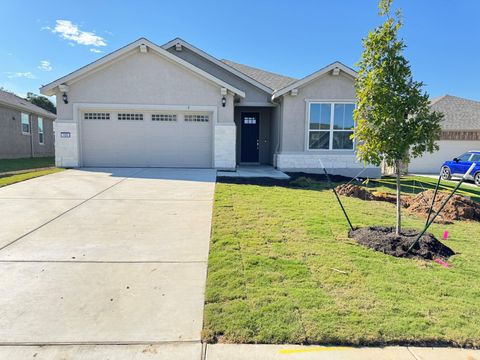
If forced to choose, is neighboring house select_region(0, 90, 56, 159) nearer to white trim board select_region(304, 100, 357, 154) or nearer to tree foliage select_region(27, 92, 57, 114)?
white trim board select_region(304, 100, 357, 154)

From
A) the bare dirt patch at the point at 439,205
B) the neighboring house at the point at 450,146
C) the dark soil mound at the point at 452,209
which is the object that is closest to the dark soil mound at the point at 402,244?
the bare dirt patch at the point at 439,205

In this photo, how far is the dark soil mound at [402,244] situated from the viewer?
476cm

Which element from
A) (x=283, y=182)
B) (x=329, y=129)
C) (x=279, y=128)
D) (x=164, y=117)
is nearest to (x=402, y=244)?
(x=283, y=182)

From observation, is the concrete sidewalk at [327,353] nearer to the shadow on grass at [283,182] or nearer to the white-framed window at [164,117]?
the shadow on grass at [283,182]

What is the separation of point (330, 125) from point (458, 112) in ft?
55.2

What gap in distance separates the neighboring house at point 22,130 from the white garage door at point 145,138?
34.5 ft

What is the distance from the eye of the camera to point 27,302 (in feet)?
10.7

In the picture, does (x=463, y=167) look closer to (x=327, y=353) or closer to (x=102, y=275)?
(x=327, y=353)

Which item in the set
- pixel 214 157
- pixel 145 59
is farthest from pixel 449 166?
pixel 145 59

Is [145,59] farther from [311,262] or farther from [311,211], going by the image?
[311,262]

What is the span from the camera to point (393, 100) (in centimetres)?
495

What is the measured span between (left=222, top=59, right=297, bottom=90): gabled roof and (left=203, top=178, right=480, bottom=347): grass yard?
39.8 feet

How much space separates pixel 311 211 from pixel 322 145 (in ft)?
26.5

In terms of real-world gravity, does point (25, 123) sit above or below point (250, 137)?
above
